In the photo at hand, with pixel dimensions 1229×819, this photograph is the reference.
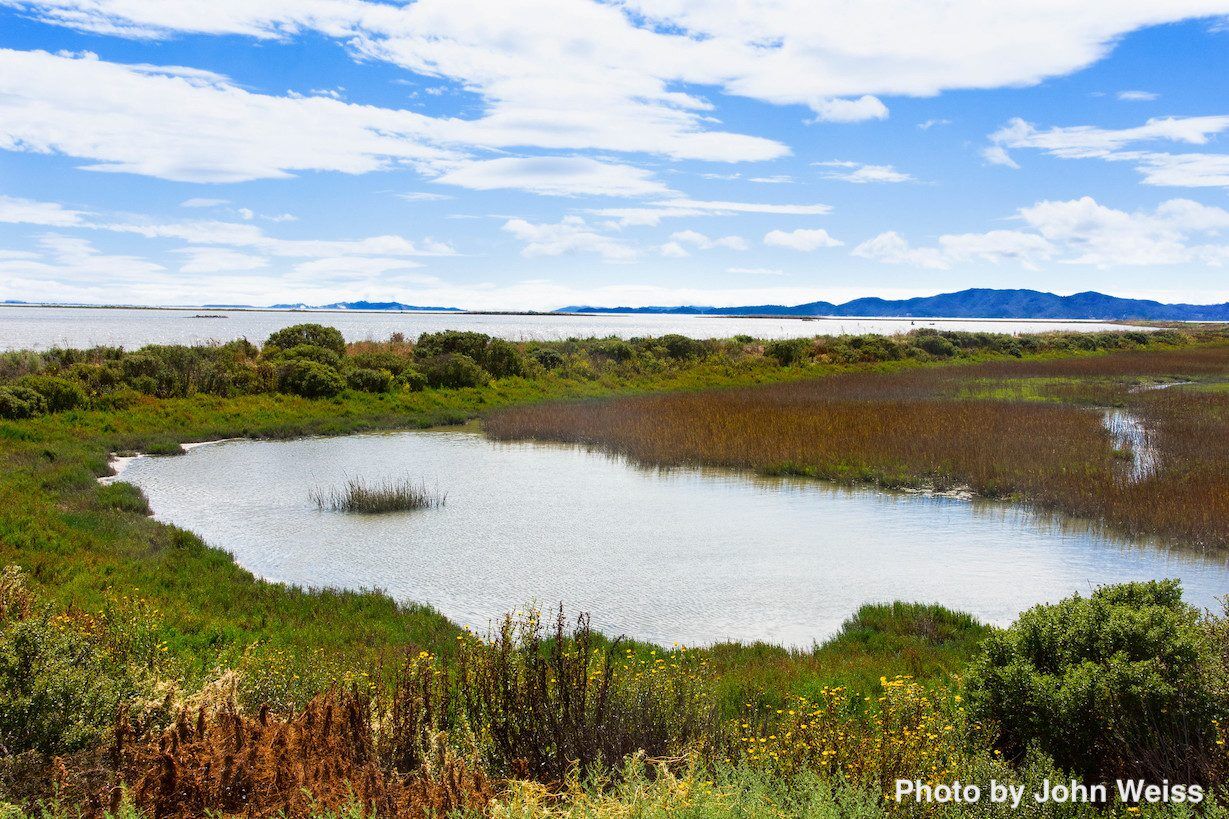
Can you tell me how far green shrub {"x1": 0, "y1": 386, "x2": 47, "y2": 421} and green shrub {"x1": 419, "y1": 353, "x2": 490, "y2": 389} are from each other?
14817mm

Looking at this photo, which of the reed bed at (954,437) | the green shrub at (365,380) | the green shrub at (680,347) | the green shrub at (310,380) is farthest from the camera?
the green shrub at (680,347)

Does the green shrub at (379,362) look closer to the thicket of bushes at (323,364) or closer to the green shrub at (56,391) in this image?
the thicket of bushes at (323,364)

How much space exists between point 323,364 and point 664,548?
79.9 ft

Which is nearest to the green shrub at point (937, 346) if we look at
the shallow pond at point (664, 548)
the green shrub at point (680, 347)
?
the green shrub at point (680, 347)

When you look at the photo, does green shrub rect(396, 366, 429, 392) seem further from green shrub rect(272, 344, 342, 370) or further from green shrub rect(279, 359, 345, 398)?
green shrub rect(272, 344, 342, 370)

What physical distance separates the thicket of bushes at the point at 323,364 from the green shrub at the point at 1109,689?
2668 centimetres

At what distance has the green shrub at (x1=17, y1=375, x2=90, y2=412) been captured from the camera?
25.3 m

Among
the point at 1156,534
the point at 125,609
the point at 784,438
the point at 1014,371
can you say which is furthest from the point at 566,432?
the point at 1014,371

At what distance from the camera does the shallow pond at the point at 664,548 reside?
437 inches

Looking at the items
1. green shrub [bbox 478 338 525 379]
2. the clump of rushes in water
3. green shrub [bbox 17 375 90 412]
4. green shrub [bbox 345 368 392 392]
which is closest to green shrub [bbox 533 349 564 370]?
green shrub [bbox 478 338 525 379]

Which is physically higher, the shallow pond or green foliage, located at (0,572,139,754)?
green foliage, located at (0,572,139,754)

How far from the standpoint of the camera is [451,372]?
121ft

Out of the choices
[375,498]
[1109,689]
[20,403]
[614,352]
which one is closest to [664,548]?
[375,498]

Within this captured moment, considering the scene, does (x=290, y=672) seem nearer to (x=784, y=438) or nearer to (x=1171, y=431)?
(x=784, y=438)
